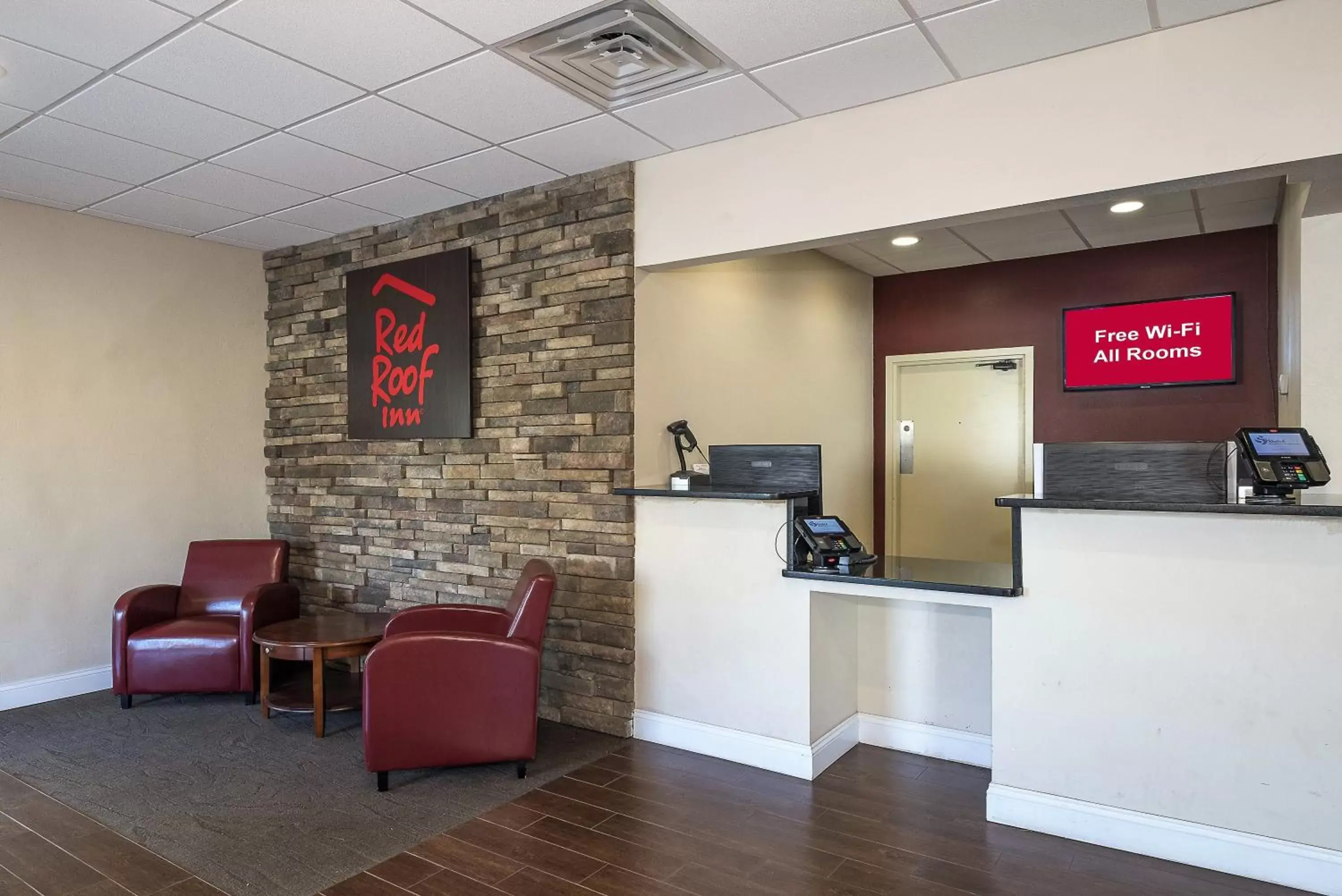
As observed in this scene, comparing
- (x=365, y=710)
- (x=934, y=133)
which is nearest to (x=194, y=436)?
(x=365, y=710)

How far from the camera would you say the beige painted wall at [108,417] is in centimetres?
461

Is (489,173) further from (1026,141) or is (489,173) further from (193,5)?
(1026,141)

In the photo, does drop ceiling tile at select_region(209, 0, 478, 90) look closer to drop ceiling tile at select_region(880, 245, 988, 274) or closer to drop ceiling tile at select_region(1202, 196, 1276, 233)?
drop ceiling tile at select_region(880, 245, 988, 274)

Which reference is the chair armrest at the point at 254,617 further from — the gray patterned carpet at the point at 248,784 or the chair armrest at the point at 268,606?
the gray patterned carpet at the point at 248,784

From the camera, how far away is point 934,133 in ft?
10.3

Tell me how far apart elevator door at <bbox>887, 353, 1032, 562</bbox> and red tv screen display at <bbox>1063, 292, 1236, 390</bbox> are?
370mm

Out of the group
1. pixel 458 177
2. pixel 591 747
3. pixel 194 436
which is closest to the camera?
pixel 591 747

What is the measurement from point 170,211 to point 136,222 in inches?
17.1

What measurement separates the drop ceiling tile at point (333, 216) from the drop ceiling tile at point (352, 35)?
172 centimetres

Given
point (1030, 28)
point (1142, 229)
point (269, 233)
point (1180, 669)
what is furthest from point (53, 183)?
point (1142, 229)

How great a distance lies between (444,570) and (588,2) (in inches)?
126

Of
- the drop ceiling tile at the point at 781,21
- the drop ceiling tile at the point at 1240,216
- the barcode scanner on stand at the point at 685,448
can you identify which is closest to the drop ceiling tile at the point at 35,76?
the drop ceiling tile at the point at 781,21

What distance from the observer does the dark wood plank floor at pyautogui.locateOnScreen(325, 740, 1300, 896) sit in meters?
2.56

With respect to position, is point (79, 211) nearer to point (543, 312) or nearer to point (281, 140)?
point (281, 140)
